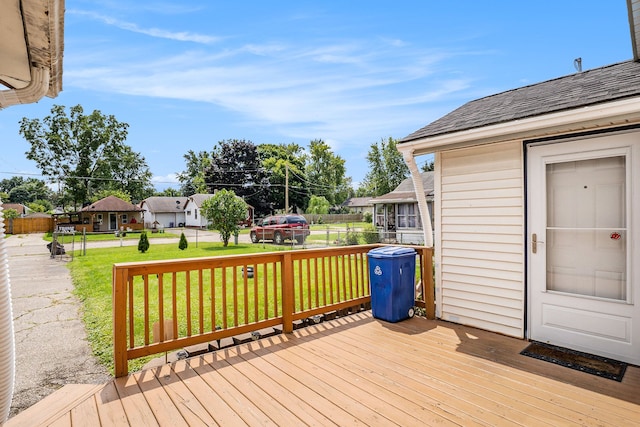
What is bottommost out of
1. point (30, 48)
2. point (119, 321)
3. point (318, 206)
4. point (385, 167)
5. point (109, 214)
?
point (119, 321)

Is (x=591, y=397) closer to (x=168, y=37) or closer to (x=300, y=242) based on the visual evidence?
(x=168, y=37)

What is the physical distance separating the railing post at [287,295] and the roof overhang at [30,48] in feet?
8.65

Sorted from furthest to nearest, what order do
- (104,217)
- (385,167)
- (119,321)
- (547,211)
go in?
1. (385,167)
2. (104,217)
3. (547,211)
4. (119,321)

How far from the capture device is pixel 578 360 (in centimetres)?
300

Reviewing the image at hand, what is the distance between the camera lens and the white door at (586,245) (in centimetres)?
292

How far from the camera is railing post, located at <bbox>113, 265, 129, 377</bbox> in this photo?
9.11ft

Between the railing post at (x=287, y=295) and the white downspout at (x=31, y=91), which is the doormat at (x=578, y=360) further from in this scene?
the white downspout at (x=31, y=91)

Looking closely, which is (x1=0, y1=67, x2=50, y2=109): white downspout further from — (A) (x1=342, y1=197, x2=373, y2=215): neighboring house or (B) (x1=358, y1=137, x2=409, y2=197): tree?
(A) (x1=342, y1=197, x2=373, y2=215): neighboring house

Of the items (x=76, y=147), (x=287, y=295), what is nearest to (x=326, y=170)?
(x=76, y=147)

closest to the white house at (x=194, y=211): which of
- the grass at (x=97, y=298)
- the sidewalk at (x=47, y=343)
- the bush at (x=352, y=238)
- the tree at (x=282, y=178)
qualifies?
the tree at (x=282, y=178)

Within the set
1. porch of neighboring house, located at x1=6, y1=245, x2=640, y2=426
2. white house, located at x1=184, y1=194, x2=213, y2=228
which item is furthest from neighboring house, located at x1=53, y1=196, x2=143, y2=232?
porch of neighboring house, located at x1=6, y1=245, x2=640, y2=426

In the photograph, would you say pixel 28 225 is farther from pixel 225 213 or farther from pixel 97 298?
pixel 97 298

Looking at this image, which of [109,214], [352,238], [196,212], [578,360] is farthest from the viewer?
[196,212]

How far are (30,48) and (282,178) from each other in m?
38.3
